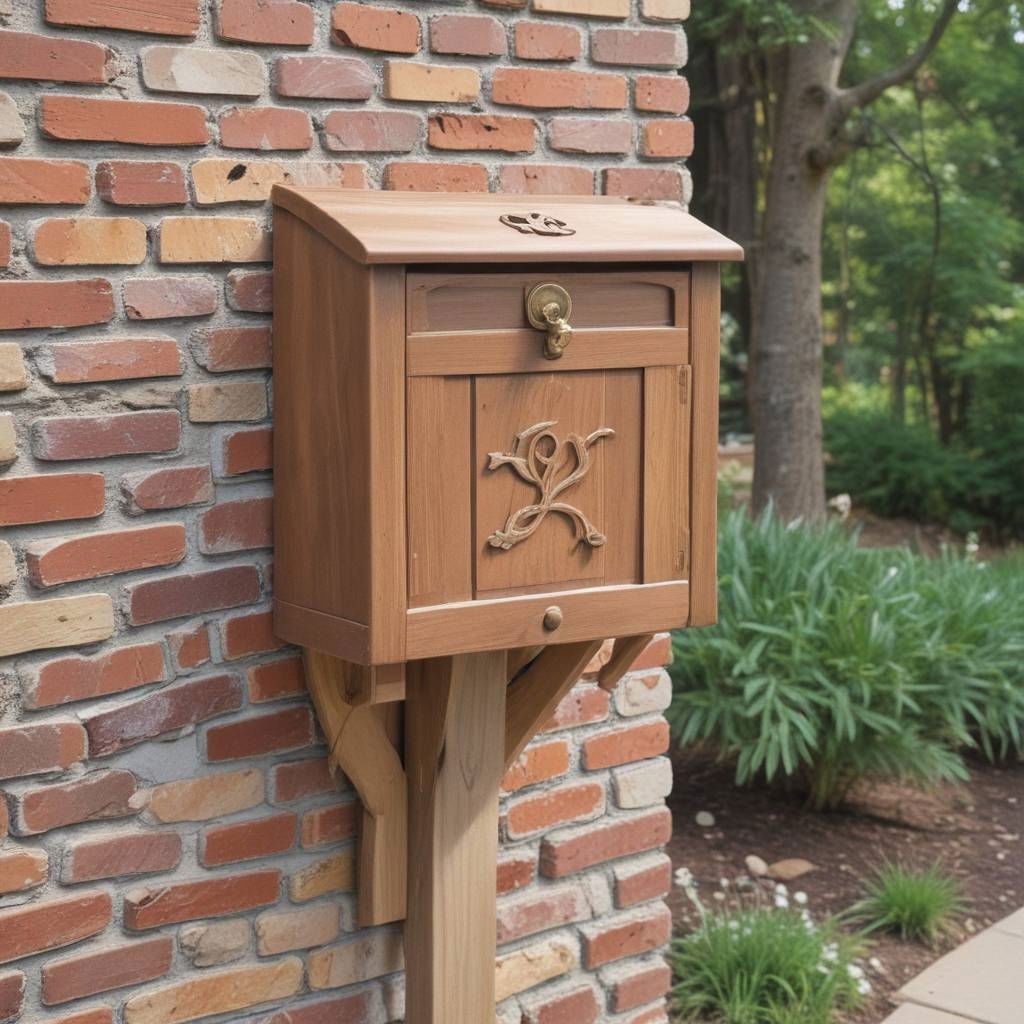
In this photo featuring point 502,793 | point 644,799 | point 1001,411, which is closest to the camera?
point 502,793

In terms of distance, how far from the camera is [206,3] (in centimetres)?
184

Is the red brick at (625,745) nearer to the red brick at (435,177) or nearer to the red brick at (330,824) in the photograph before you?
the red brick at (330,824)

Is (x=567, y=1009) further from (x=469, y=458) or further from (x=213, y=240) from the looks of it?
(x=213, y=240)

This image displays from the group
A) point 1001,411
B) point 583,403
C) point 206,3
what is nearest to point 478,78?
point 206,3

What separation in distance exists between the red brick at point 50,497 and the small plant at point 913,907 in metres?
2.22

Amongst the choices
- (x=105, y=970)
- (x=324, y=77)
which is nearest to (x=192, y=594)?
(x=105, y=970)

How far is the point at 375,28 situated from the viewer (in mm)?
1979

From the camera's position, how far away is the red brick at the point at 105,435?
5.87 feet

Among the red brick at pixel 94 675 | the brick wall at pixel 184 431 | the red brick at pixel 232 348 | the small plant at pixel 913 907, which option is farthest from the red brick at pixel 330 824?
the small plant at pixel 913 907

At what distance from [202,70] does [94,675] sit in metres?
0.79

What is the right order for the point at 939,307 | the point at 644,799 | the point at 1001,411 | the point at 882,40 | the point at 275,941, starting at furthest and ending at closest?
the point at 939,307 < the point at 1001,411 < the point at 882,40 < the point at 644,799 < the point at 275,941

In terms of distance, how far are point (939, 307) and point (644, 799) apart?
8.43 metres

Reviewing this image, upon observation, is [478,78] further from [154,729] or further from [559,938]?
[559,938]

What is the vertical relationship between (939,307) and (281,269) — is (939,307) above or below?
below
